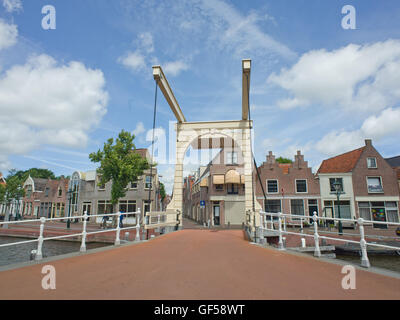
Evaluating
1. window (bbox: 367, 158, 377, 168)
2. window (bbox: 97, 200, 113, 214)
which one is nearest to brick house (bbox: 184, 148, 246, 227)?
window (bbox: 97, 200, 113, 214)

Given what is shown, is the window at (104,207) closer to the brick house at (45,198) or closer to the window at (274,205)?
the brick house at (45,198)

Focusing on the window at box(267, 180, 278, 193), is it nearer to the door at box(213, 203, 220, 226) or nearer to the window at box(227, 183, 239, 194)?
the window at box(227, 183, 239, 194)

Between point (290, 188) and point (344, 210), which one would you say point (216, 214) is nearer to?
point (290, 188)

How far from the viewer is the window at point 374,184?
879 inches

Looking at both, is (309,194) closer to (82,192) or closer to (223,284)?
(223,284)

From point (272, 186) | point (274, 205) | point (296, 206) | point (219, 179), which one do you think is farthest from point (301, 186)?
point (219, 179)

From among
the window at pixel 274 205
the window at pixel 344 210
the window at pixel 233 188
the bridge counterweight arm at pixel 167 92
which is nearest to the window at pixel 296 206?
the window at pixel 274 205

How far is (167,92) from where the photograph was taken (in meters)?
12.2

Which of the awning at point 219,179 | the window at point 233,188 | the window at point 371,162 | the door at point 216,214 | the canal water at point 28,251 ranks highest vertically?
the window at point 371,162

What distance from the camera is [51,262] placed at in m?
4.57

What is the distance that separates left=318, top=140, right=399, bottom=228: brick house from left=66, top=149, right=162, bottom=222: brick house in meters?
16.7

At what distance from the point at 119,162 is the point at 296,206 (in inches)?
611

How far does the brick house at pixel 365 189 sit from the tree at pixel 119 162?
16.4m

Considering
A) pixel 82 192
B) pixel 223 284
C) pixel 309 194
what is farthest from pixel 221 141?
pixel 82 192
